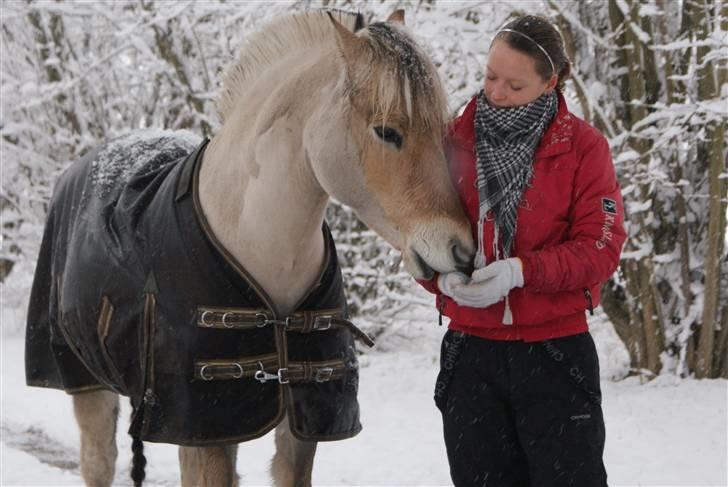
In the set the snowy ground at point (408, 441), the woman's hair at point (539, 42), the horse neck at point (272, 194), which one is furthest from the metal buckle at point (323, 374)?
the snowy ground at point (408, 441)

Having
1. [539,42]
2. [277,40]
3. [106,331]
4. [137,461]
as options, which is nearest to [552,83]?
[539,42]

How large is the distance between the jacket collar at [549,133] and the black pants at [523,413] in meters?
0.53

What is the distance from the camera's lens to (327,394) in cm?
294

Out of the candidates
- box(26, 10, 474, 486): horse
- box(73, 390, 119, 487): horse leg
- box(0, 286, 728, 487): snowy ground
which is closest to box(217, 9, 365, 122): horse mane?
box(26, 10, 474, 486): horse

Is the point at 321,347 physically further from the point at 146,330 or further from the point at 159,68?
the point at 159,68

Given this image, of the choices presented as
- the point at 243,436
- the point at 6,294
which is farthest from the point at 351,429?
the point at 6,294

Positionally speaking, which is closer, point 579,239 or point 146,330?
point 579,239

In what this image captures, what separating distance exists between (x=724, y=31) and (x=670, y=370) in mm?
2406

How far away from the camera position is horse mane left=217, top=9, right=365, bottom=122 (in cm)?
276

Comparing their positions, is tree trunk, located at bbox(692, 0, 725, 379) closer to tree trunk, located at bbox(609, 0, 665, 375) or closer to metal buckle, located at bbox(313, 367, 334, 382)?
tree trunk, located at bbox(609, 0, 665, 375)

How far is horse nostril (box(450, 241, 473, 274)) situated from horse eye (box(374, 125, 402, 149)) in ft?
1.07

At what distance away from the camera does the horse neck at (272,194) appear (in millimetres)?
2715

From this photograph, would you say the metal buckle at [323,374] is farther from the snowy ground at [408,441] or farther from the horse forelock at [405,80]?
the snowy ground at [408,441]

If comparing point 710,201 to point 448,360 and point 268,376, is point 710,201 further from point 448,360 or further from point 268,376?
point 268,376
